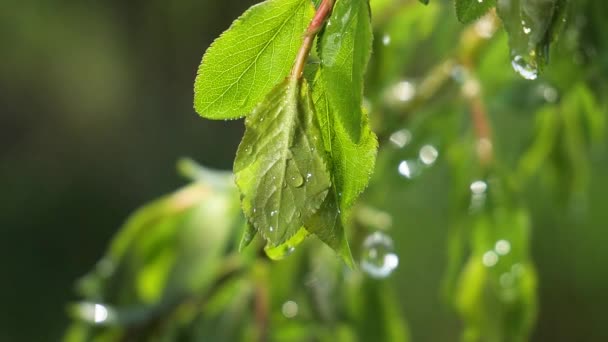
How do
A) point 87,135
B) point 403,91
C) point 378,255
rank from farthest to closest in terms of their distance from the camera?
point 87,135
point 403,91
point 378,255

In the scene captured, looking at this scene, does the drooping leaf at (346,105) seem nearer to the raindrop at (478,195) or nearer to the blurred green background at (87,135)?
the raindrop at (478,195)

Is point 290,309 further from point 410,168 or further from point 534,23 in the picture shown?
point 534,23

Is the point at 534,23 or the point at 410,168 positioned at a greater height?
the point at 534,23

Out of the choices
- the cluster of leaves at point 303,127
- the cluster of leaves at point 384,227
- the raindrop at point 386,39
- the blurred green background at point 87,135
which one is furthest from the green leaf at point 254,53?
the blurred green background at point 87,135

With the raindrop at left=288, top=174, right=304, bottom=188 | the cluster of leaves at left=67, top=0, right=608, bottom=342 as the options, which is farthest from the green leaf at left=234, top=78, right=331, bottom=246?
the cluster of leaves at left=67, top=0, right=608, bottom=342

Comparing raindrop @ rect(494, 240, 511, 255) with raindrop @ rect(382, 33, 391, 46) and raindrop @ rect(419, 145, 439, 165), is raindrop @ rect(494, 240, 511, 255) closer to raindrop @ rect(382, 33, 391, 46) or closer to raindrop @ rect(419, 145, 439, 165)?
raindrop @ rect(419, 145, 439, 165)

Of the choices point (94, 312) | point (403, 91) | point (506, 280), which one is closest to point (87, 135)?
point (94, 312)
